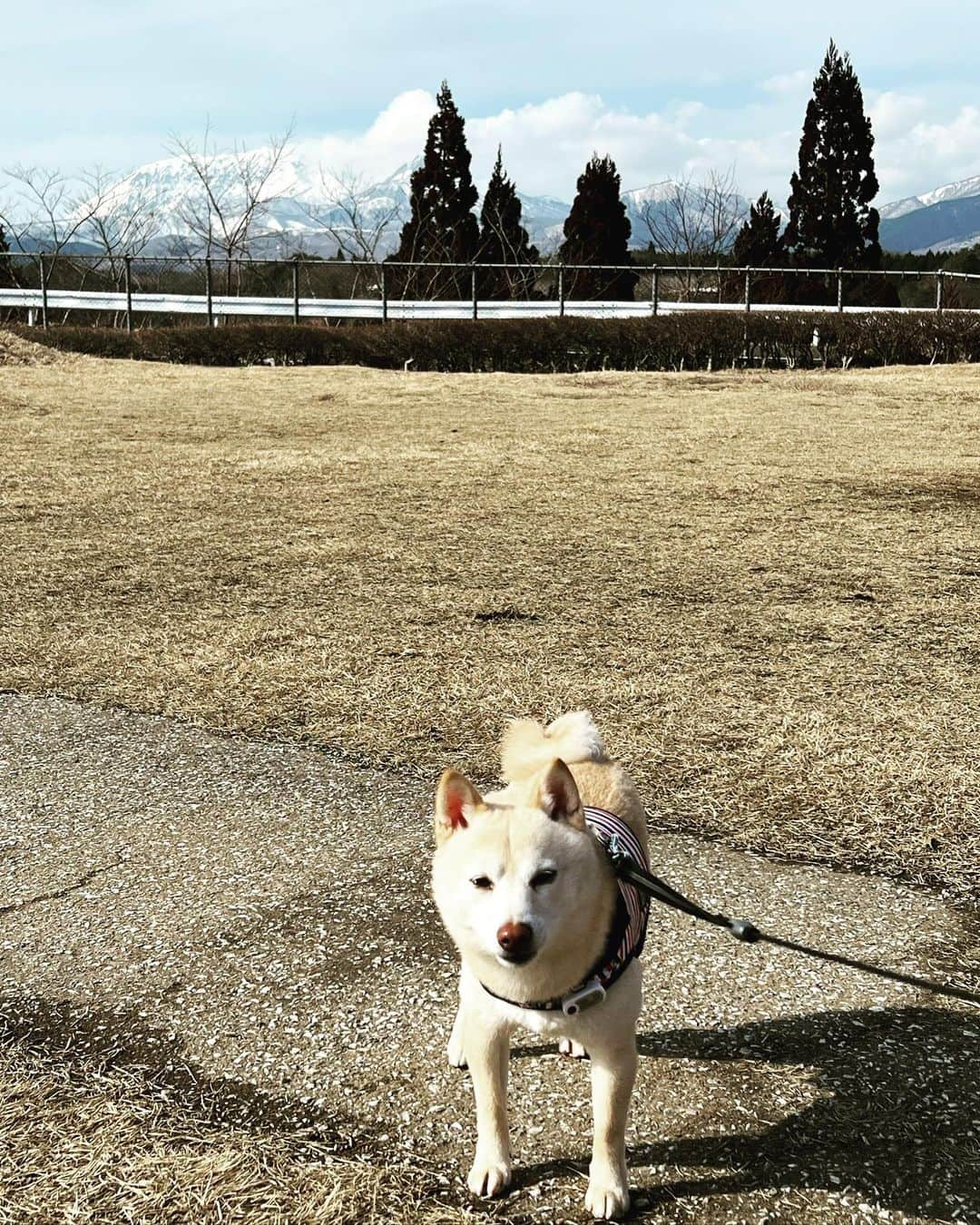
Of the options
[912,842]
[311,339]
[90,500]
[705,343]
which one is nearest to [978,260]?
[705,343]

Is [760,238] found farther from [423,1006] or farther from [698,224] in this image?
[423,1006]

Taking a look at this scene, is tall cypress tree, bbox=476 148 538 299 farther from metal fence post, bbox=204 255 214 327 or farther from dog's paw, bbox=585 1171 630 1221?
dog's paw, bbox=585 1171 630 1221

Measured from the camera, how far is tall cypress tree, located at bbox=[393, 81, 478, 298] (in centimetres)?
3391

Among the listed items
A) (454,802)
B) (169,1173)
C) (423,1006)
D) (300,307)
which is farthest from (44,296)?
(454,802)

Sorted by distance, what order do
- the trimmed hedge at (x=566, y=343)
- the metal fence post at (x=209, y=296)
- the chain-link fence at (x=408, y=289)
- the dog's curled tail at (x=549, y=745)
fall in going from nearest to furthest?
the dog's curled tail at (x=549, y=745) < the trimmed hedge at (x=566, y=343) < the metal fence post at (x=209, y=296) < the chain-link fence at (x=408, y=289)

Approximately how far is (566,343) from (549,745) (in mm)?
17427

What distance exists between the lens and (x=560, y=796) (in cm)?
191

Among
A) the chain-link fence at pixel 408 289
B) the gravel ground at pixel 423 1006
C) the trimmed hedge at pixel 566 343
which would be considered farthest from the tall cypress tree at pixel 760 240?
the gravel ground at pixel 423 1006

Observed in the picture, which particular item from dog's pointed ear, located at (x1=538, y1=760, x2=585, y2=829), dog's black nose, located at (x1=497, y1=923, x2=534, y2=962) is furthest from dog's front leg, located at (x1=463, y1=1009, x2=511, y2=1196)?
dog's pointed ear, located at (x1=538, y1=760, x2=585, y2=829)

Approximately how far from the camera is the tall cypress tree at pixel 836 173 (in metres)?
34.6

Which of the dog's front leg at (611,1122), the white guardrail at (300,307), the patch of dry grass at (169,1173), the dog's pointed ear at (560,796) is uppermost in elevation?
the white guardrail at (300,307)

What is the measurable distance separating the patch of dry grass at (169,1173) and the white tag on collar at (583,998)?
44 cm

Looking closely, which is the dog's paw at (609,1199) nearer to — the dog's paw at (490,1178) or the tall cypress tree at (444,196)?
the dog's paw at (490,1178)

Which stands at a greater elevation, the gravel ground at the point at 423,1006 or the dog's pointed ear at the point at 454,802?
the dog's pointed ear at the point at 454,802
